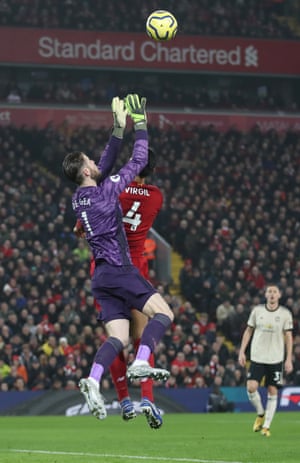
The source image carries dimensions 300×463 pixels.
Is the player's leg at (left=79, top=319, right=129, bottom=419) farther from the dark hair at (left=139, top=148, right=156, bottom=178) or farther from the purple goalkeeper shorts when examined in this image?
the dark hair at (left=139, top=148, right=156, bottom=178)

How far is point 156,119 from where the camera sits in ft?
141

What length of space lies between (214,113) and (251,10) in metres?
4.86

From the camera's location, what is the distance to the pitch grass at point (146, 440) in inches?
528

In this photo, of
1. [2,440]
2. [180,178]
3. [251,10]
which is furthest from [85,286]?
[251,10]

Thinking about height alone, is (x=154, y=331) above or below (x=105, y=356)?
above

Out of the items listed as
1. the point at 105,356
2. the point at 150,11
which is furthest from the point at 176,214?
the point at 105,356

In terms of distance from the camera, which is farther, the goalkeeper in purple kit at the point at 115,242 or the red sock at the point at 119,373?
the red sock at the point at 119,373

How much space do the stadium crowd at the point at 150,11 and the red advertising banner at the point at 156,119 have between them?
3114 millimetres

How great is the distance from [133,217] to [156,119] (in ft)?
100

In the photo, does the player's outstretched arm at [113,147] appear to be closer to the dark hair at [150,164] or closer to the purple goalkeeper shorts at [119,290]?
the dark hair at [150,164]

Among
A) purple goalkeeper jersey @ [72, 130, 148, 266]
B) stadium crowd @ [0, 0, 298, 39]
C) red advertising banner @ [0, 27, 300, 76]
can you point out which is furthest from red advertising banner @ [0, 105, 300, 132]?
purple goalkeeper jersey @ [72, 130, 148, 266]

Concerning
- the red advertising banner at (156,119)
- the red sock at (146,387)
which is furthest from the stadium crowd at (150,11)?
the red sock at (146,387)

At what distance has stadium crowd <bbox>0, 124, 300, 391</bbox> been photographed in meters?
27.2

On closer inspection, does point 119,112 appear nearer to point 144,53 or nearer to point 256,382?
point 256,382
